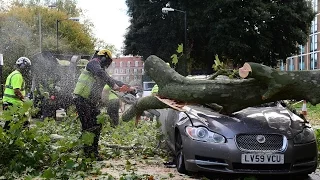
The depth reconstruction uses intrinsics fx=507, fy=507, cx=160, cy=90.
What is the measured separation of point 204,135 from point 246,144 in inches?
20.4

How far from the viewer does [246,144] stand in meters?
6.06

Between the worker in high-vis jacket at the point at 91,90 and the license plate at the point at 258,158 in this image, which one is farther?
the worker in high-vis jacket at the point at 91,90

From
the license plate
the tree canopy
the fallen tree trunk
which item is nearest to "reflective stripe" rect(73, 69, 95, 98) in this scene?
the fallen tree trunk

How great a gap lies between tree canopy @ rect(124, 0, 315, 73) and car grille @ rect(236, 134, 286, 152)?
28.0 m

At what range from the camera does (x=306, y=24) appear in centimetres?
3884

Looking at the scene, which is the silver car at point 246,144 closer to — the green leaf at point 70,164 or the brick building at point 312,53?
the green leaf at point 70,164

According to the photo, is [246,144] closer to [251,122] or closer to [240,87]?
[251,122]

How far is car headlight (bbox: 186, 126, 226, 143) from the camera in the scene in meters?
6.10

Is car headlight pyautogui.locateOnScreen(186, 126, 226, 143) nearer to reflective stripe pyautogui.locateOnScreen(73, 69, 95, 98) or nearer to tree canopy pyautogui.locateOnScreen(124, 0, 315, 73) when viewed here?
reflective stripe pyautogui.locateOnScreen(73, 69, 95, 98)

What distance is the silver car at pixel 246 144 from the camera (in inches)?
236

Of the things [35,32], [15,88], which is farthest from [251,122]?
[35,32]

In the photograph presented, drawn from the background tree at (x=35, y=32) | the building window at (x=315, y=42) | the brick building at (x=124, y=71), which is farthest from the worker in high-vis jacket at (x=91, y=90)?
the building window at (x=315, y=42)

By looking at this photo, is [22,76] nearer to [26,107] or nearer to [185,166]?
[26,107]

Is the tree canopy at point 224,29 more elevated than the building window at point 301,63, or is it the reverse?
the tree canopy at point 224,29
